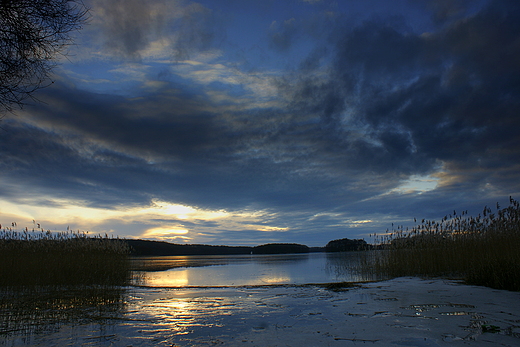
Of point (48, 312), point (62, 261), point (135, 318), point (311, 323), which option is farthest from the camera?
point (62, 261)

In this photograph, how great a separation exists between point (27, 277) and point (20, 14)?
10012 mm

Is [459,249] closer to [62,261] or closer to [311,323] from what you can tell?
[311,323]

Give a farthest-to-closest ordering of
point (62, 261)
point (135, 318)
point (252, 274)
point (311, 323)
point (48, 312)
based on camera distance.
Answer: point (252, 274), point (62, 261), point (48, 312), point (135, 318), point (311, 323)

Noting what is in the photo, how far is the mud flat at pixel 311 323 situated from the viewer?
14.5 ft

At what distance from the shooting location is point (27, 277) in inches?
466

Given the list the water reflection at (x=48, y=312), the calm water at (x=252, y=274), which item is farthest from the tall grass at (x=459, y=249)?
the water reflection at (x=48, y=312)

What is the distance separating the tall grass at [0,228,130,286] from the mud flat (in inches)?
256

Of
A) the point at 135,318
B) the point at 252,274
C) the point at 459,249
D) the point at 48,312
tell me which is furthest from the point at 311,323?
the point at 252,274

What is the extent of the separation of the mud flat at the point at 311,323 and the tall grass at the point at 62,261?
6.49 m

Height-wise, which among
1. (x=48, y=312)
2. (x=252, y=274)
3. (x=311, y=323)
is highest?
(x=311, y=323)

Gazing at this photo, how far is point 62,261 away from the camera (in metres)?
13.4

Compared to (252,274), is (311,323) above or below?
above

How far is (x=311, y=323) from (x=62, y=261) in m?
12.3

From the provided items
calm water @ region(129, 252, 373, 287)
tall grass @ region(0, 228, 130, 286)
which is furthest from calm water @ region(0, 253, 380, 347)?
calm water @ region(129, 252, 373, 287)
